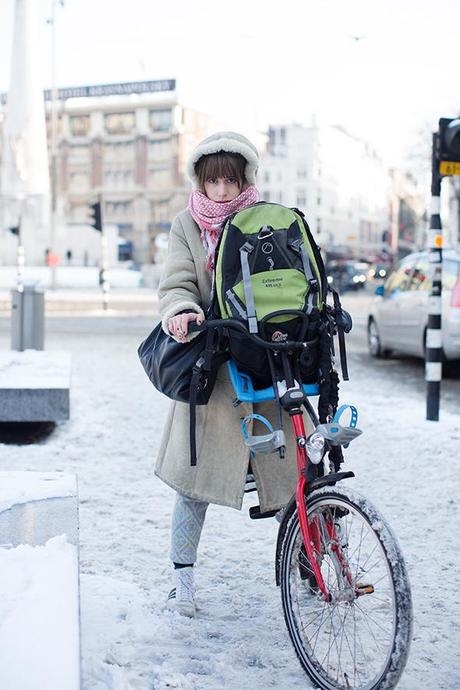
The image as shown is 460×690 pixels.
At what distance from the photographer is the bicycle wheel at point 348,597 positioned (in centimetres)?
271

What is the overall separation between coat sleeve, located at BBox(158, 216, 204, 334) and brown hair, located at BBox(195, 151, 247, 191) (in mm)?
182

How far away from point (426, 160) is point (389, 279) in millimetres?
43066

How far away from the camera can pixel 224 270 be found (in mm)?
3080

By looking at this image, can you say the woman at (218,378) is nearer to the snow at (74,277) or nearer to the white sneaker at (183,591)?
the white sneaker at (183,591)

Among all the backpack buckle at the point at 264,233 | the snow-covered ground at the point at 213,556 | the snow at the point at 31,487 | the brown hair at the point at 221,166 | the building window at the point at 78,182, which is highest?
the building window at the point at 78,182

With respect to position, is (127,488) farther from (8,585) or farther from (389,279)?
(389,279)

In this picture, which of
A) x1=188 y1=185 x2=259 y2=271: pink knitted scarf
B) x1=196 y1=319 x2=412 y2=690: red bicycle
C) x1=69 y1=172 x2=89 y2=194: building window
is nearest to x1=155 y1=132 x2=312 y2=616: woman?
x1=188 y1=185 x2=259 y2=271: pink knitted scarf

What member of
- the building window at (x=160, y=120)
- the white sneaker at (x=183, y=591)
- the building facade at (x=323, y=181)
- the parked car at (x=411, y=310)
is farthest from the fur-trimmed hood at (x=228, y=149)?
the building facade at (x=323, y=181)

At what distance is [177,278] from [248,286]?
0.45 m

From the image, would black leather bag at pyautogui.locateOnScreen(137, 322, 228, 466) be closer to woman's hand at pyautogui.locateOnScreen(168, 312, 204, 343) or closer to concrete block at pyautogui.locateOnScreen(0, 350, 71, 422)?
woman's hand at pyautogui.locateOnScreen(168, 312, 204, 343)

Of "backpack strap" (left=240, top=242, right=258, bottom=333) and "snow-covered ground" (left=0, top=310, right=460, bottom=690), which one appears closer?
"backpack strap" (left=240, top=242, right=258, bottom=333)

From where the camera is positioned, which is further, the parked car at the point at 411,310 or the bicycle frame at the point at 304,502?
the parked car at the point at 411,310

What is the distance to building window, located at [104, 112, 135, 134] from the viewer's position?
→ 92.1 m

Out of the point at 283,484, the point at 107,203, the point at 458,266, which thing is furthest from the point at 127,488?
the point at 107,203
